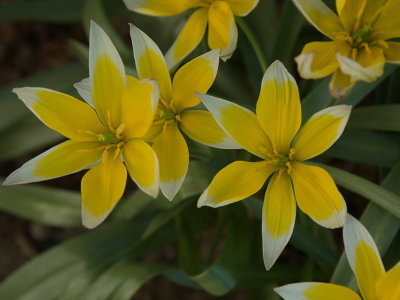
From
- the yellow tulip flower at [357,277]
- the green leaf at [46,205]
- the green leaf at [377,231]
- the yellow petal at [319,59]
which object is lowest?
the green leaf at [46,205]

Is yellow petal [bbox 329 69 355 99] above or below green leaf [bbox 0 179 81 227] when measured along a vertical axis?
above

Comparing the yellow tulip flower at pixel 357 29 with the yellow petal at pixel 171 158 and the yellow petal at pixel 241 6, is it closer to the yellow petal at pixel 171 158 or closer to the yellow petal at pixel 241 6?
the yellow petal at pixel 241 6

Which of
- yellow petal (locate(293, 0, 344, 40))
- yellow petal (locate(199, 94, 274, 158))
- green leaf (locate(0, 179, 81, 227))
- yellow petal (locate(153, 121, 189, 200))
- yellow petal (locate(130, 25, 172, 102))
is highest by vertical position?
yellow petal (locate(293, 0, 344, 40))

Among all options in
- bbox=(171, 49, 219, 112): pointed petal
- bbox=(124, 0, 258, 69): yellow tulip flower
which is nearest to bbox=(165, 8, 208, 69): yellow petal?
bbox=(124, 0, 258, 69): yellow tulip flower

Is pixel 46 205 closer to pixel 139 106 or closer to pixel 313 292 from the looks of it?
pixel 139 106

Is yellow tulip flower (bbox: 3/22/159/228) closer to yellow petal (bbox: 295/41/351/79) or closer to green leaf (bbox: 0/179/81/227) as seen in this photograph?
yellow petal (bbox: 295/41/351/79)

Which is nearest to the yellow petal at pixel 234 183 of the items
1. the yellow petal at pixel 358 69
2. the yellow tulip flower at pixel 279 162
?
the yellow tulip flower at pixel 279 162

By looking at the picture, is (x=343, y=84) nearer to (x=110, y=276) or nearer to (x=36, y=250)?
(x=110, y=276)

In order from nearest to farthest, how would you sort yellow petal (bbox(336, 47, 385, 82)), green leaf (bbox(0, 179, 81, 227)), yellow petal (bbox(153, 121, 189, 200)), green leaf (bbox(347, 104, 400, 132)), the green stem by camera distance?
yellow petal (bbox(336, 47, 385, 82)) → yellow petal (bbox(153, 121, 189, 200)) → the green stem → green leaf (bbox(347, 104, 400, 132)) → green leaf (bbox(0, 179, 81, 227))
